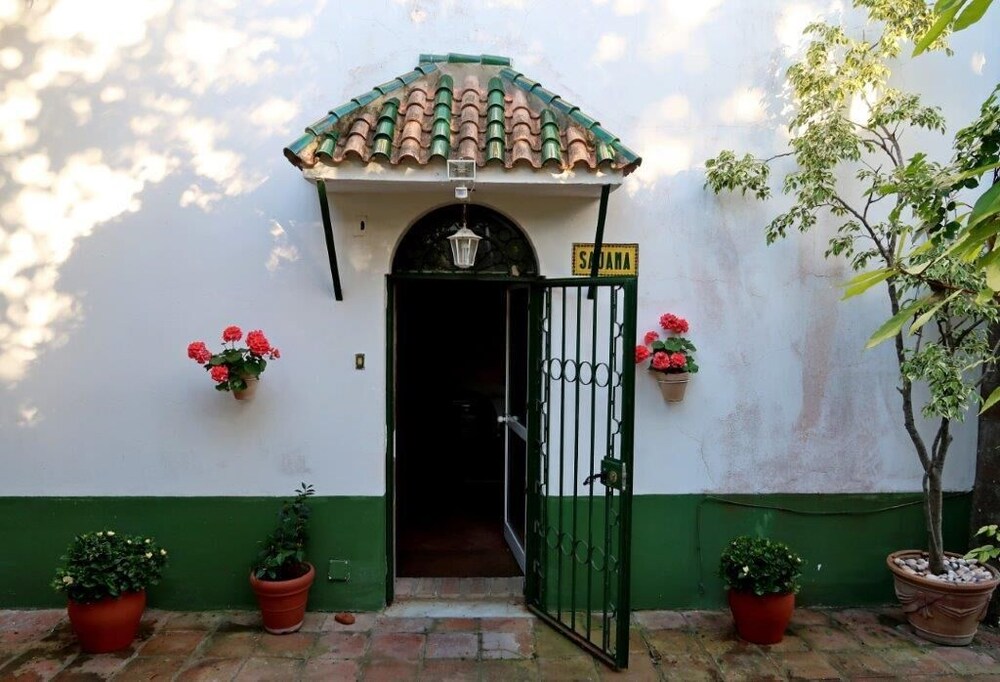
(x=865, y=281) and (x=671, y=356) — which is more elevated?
(x=865, y=281)

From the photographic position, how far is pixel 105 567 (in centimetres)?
354

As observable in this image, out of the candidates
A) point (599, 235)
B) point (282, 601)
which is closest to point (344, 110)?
point (599, 235)

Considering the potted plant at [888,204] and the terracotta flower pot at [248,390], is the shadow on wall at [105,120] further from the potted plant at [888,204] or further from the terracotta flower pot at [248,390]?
the potted plant at [888,204]

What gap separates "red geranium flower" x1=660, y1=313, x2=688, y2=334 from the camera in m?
3.99

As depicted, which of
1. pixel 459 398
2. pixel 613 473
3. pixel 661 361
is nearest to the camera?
pixel 613 473

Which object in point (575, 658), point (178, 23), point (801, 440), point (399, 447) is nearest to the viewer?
point (575, 658)

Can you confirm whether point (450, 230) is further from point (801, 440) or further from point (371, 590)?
point (801, 440)

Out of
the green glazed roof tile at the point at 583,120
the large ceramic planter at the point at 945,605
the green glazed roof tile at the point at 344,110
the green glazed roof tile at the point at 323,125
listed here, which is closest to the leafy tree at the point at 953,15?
the green glazed roof tile at the point at 583,120

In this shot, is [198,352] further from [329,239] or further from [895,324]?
[895,324]

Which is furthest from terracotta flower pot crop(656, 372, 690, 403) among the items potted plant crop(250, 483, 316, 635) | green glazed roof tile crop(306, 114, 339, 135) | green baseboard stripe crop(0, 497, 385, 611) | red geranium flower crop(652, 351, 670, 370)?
green glazed roof tile crop(306, 114, 339, 135)

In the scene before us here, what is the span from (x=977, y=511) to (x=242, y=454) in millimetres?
4614

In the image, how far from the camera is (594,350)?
11.8 ft

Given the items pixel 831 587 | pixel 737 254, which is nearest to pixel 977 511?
pixel 831 587

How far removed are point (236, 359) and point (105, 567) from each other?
50.5 inches
